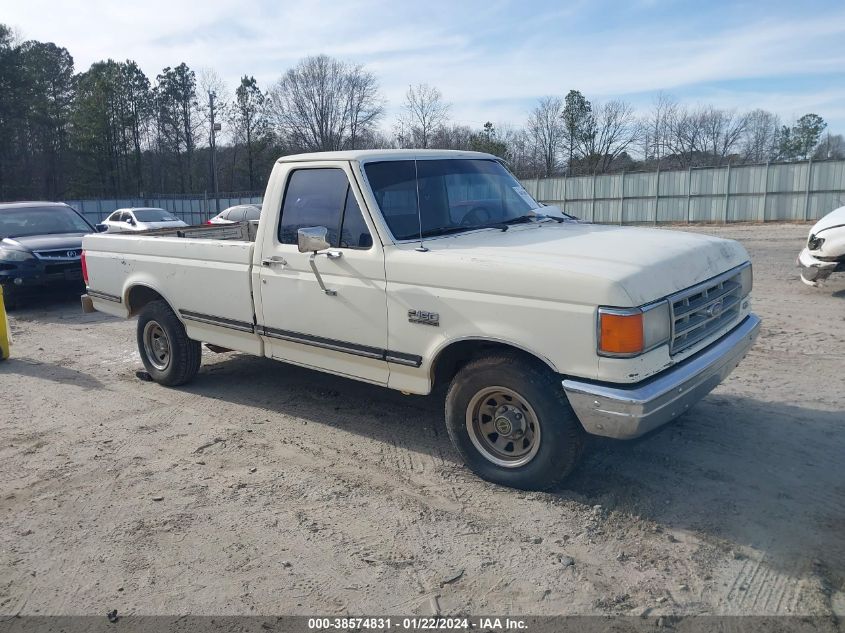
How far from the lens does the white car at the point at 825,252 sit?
9.88 metres

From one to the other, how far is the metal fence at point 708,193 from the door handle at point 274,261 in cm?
2900

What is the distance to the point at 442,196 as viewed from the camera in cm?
518

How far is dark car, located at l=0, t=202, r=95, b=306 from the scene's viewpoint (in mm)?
11078

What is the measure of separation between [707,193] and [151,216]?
2421 cm

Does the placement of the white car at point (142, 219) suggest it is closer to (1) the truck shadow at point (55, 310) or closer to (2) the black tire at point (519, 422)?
(1) the truck shadow at point (55, 310)

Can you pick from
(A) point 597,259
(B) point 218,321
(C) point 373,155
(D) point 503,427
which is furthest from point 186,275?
(A) point 597,259

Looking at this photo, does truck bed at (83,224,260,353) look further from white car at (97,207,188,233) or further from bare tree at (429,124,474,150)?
bare tree at (429,124,474,150)

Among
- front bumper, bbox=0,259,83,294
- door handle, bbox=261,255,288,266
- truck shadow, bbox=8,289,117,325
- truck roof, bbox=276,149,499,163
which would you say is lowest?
truck shadow, bbox=8,289,117,325

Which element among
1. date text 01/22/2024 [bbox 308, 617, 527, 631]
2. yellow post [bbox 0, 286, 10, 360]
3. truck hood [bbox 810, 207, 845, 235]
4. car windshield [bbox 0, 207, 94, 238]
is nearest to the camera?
date text 01/22/2024 [bbox 308, 617, 527, 631]

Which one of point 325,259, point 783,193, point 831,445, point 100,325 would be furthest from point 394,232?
point 783,193

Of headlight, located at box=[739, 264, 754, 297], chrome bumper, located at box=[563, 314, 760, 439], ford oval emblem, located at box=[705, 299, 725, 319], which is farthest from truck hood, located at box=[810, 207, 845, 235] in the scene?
chrome bumper, located at box=[563, 314, 760, 439]

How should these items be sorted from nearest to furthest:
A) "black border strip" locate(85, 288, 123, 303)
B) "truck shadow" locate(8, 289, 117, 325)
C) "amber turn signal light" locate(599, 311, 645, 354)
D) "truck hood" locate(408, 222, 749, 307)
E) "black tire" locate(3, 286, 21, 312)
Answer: "amber turn signal light" locate(599, 311, 645, 354) → "truck hood" locate(408, 222, 749, 307) → "black border strip" locate(85, 288, 123, 303) → "truck shadow" locate(8, 289, 117, 325) → "black tire" locate(3, 286, 21, 312)

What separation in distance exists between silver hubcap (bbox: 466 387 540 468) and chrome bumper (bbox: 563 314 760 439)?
41cm

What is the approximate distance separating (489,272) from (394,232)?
0.97 metres
